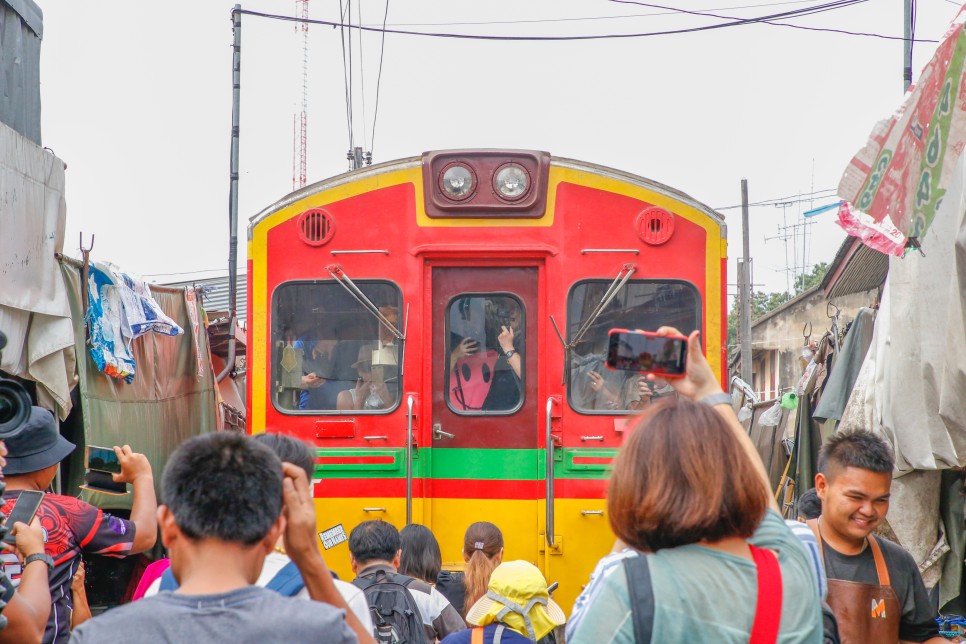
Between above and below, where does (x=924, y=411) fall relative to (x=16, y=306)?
below

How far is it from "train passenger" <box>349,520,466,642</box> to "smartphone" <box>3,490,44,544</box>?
1350 millimetres

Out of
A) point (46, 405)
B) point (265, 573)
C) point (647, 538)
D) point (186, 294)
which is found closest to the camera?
point (647, 538)

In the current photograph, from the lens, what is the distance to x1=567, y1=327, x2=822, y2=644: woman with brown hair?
2301 mm

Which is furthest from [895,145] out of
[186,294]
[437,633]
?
[186,294]

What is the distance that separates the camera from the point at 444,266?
708cm

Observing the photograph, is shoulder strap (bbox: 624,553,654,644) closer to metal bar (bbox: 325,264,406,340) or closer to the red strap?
the red strap

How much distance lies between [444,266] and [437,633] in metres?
2.85

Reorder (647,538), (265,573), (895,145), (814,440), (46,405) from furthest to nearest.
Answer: (814,440) → (46,405) → (895,145) → (265,573) → (647,538)

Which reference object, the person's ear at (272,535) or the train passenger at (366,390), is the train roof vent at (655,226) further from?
→ the person's ear at (272,535)

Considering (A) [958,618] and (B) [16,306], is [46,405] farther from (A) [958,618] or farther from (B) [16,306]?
(A) [958,618]

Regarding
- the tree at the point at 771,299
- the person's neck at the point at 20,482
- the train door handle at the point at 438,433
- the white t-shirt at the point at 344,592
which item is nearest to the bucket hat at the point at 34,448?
the person's neck at the point at 20,482

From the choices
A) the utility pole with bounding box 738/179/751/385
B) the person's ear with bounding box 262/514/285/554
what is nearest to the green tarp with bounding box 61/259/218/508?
the person's ear with bounding box 262/514/285/554

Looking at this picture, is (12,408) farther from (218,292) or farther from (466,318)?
(218,292)

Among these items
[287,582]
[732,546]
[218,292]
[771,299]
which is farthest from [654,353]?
[771,299]
